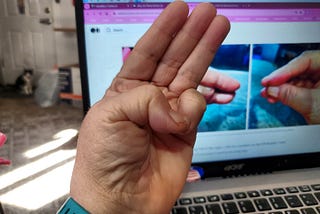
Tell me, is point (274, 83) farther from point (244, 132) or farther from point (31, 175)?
point (31, 175)

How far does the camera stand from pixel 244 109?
0.66 m

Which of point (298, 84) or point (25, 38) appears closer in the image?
point (298, 84)

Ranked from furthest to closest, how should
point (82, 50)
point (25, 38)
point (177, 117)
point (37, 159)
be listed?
1. point (25, 38)
2. point (37, 159)
3. point (82, 50)
4. point (177, 117)

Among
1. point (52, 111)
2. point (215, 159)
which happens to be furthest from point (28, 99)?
point (215, 159)

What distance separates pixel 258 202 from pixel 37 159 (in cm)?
75

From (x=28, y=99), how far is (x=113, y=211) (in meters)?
2.07

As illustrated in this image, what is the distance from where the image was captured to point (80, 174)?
49 cm

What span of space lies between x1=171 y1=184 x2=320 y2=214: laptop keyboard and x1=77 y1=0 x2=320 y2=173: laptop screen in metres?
0.08

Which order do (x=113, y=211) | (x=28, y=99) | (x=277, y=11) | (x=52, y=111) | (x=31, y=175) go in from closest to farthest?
1. (x=113, y=211)
2. (x=277, y=11)
3. (x=31, y=175)
4. (x=52, y=111)
5. (x=28, y=99)

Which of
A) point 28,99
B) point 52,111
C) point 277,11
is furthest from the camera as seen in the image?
point 28,99

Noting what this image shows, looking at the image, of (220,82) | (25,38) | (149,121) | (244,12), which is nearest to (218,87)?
(220,82)

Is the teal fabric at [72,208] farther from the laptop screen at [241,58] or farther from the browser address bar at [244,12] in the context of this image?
the browser address bar at [244,12]

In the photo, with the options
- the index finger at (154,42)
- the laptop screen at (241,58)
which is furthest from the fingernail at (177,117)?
the laptop screen at (241,58)

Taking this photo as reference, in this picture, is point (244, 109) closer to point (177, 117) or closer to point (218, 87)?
point (218, 87)
